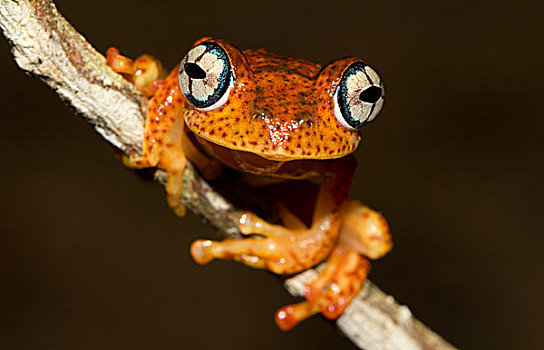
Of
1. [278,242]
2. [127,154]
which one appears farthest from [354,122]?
[127,154]

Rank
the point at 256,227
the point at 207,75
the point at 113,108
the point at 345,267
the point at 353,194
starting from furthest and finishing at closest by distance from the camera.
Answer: the point at 353,194 < the point at 345,267 < the point at 256,227 < the point at 113,108 < the point at 207,75

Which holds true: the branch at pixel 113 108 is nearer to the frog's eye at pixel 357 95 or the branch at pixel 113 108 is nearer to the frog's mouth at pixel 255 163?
the frog's mouth at pixel 255 163

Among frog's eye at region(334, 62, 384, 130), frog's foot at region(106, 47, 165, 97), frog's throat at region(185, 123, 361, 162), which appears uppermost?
frog's eye at region(334, 62, 384, 130)

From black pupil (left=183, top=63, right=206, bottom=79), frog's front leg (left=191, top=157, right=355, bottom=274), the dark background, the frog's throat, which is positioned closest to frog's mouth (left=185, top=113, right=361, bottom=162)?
the frog's throat

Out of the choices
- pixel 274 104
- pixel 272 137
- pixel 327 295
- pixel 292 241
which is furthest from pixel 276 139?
pixel 327 295

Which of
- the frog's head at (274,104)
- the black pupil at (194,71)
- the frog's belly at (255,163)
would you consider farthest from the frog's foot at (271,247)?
the black pupil at (194,71)

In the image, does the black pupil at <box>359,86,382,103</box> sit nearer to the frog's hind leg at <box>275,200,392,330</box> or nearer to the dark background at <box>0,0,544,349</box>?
the frog's hind leg at <box>275,200,392,330</box>

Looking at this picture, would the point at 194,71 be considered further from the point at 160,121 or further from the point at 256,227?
the point at 256,227
